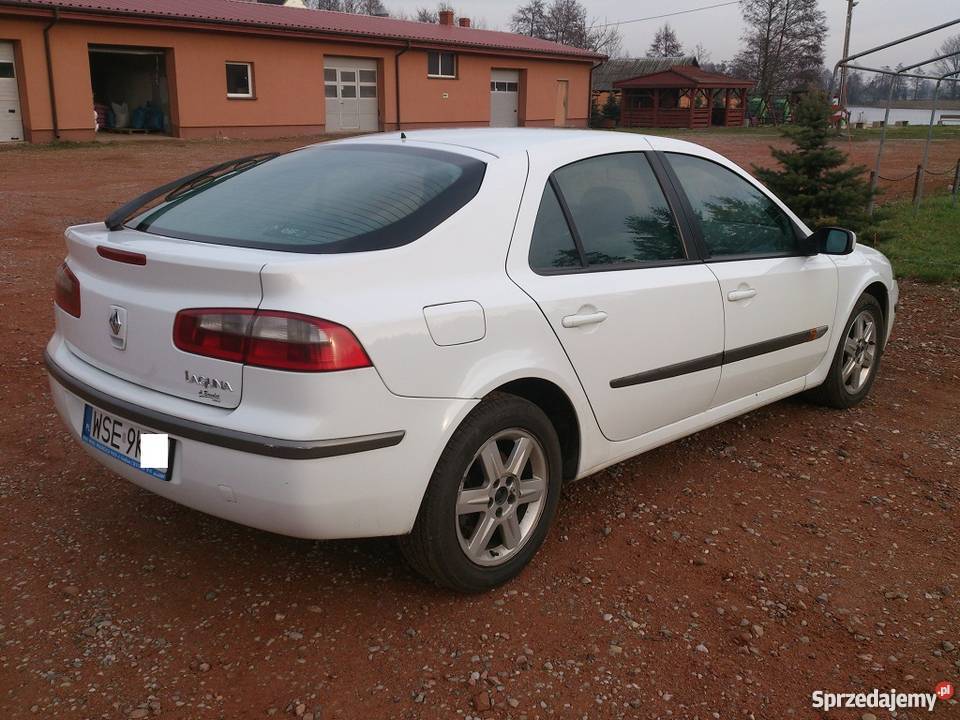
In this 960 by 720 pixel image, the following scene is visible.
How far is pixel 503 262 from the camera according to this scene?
310 centimetres

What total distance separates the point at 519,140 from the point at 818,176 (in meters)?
6.96

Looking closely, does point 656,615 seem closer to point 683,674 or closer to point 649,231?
point 683,674

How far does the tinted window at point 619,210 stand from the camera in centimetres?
349

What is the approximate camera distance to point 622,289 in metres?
3.46

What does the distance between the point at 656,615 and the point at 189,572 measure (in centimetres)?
168

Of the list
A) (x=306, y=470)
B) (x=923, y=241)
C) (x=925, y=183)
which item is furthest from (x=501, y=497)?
(x=925, y=183)

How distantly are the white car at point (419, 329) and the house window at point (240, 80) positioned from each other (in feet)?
79.2

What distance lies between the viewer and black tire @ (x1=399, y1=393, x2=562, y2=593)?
2867 millimetres

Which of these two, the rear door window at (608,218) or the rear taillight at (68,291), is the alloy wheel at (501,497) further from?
the rear taillight at (68,291)

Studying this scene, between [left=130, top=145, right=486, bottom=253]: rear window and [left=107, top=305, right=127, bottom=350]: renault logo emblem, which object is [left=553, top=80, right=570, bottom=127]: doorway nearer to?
[left=130, top=145, right=486, bottom=253]: rear window

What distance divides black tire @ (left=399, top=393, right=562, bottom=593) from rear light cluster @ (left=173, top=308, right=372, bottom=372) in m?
0.48

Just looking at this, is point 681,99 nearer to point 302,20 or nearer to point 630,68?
point 630,68

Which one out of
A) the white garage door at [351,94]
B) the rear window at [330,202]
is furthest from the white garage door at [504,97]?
the rear window at [330,202]

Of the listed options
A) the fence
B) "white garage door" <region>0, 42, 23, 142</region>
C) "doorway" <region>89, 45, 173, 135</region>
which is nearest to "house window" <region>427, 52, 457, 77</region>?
"doorway" <region>89, 45, 173, 135</region>
